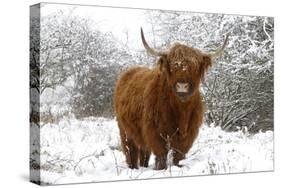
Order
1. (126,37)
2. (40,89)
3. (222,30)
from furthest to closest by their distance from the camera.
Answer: (222,30) < (126,37) < (40,89)

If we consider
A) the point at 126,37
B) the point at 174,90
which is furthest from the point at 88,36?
the point at 174,90

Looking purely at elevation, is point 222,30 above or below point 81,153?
above

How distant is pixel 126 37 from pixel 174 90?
2.48 feet

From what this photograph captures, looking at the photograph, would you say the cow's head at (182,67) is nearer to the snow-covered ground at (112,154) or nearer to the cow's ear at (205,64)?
the cow's ear at (205,64)

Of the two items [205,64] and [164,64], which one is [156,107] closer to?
[164,64]

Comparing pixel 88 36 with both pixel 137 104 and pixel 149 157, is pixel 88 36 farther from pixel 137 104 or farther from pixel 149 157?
pixel 149 157

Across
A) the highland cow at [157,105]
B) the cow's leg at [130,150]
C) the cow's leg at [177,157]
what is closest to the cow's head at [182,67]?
the highland cow at [157,105]

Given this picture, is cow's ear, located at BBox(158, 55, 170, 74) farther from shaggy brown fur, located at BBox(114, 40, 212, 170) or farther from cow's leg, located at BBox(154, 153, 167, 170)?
cow's leg, located at BBox(154, 153, 167, 170)

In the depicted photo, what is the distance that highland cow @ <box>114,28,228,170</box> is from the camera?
7.86 metres

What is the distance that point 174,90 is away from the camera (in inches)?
309

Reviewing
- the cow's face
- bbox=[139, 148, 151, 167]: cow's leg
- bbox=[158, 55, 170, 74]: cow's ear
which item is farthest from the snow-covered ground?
bbox=[158, 55, 170, 74]: cow's ear

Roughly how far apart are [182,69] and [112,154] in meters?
1.16

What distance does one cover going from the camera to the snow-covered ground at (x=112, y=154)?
7387 millimetres

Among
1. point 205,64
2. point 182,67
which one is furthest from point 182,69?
point 205,64
